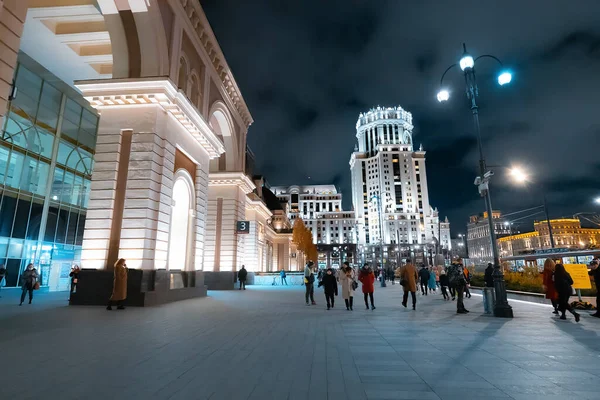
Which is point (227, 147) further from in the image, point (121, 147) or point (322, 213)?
point (322, 213)

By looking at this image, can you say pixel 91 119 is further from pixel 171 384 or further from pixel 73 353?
pixel 171 384

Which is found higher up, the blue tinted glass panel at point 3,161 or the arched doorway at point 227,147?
the arched doorway at point 227,147

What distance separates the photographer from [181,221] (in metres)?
16.8

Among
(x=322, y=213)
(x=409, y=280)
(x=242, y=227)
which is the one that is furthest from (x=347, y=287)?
(x=322, y=213)

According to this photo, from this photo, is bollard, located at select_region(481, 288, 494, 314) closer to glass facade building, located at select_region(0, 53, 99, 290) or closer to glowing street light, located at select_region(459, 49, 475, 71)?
glowing street light, located at select_region(459, 49, 475, 71)

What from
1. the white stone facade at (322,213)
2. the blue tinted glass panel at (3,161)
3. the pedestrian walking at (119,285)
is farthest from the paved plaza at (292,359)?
the white stone facade at (322,213)

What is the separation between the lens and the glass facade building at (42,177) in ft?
68.6

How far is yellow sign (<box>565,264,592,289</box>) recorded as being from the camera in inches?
486

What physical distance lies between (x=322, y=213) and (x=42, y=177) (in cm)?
11088

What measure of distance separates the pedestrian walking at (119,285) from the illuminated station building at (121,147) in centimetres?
73

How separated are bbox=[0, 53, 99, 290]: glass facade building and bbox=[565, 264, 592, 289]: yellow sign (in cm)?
2838

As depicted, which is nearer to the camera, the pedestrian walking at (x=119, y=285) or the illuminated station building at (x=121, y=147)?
the pedestrian walking at (x=119, y=285)

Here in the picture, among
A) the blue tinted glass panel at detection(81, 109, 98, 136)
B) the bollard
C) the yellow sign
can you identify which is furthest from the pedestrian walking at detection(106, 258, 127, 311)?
the blue tinted glass panel at detection(81, 109, 98, 136)

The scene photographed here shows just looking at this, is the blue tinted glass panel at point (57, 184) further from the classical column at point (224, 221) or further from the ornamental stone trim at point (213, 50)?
the ornamental stone trim at point (213, 50)
